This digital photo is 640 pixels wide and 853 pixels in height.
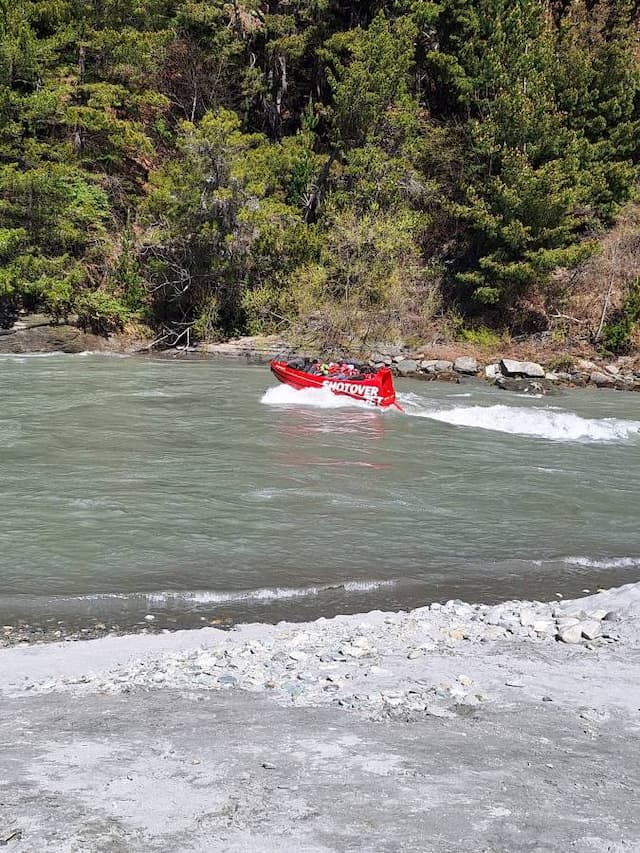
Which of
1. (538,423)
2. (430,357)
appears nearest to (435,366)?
(430,357)

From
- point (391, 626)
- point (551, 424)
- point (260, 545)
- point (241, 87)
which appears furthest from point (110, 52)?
point (391, 626)

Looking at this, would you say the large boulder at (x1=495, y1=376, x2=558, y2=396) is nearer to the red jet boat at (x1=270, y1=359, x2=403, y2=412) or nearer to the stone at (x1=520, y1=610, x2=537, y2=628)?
the red jet boat at (x1=270, y1=359, x2=403, y2=412)

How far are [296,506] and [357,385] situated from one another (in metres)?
9.98

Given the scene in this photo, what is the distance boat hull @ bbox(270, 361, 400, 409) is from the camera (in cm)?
2084

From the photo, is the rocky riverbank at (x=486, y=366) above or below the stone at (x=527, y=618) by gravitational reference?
below

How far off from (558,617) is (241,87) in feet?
148

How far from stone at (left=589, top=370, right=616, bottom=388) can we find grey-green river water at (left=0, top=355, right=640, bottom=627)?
7974mm

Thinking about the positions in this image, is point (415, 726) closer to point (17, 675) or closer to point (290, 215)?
point (17, 675)

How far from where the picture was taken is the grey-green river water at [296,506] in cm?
825

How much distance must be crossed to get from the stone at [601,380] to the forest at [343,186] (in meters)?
3.65

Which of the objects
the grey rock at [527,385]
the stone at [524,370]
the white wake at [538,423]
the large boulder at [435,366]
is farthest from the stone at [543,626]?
the large boulder at [435,366]

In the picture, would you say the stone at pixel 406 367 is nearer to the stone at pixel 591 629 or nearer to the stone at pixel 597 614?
the stone at pixel 597 614

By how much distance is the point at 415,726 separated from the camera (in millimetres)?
4641

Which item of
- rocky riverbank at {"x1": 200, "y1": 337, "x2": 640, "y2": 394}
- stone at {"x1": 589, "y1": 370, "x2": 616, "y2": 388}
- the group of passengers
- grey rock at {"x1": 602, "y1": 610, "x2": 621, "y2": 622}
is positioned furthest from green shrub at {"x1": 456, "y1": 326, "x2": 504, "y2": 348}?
grey rock at {"x1": 602, "y1": 610, "x2": 621, "y2": 622}
